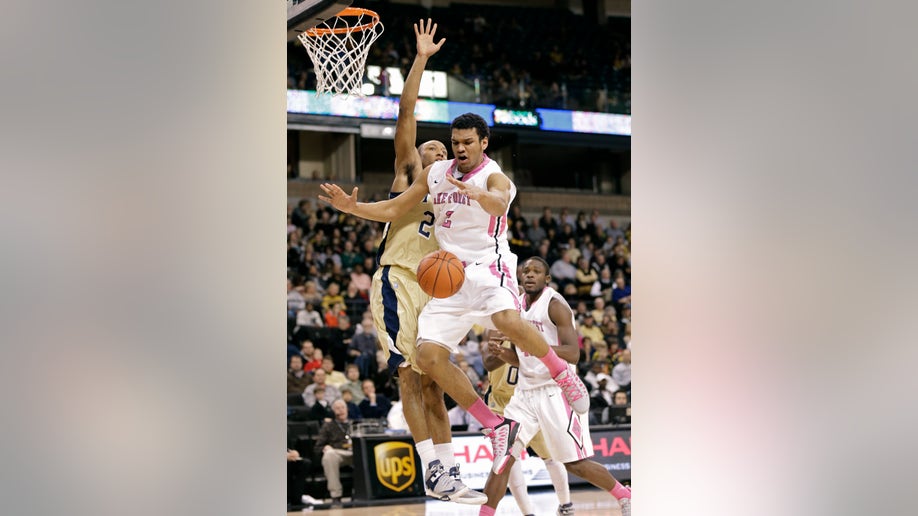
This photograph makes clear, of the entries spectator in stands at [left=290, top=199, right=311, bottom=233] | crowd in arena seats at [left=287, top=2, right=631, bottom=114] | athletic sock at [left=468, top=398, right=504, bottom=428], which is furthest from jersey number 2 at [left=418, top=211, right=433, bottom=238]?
crowd in arena seats at [left=287, top=2, right=631, bottom=114]

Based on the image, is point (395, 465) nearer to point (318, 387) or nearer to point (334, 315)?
point (318, 387)

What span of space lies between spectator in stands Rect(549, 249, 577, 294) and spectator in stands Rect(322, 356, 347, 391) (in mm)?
5461

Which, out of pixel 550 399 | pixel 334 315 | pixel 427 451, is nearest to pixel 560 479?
pixel 550 399

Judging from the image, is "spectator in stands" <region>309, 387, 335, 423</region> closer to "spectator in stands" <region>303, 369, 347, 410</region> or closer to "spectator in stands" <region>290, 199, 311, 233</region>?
"spectator in stands" <region>303, 369, 347, 410</region>

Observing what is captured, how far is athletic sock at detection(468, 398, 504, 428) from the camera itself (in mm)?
5599

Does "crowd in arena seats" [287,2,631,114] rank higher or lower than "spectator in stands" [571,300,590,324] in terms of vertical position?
higher

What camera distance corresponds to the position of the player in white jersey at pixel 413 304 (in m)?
5.38

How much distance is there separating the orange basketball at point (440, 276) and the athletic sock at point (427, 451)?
89cm
